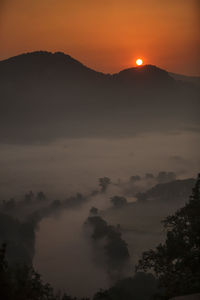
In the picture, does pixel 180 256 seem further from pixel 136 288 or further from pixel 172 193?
pixel 172 193

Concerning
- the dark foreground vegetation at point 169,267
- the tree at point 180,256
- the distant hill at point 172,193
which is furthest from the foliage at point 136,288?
the distant hill at point 172,193

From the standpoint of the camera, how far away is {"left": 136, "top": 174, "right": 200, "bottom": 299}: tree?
11.4 m

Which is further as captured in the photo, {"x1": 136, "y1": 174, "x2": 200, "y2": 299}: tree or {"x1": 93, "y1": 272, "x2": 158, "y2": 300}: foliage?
{"x1": 93, "y1": 272, "x2": 158, "y2": 300}: foliage

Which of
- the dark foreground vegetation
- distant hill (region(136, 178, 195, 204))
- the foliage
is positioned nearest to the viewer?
the dark foreground vegetation

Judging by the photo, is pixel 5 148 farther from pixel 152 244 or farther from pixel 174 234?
pixel 174 234

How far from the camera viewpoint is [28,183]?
92.4 meters

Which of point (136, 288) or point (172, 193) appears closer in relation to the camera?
point (136, 288)

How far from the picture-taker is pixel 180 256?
12781 mm

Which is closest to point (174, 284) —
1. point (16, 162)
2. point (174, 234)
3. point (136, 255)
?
point (174, 234)

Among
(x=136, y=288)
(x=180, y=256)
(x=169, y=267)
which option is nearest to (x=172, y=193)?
(x=136, y=288)

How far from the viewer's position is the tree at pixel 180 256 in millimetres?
11440

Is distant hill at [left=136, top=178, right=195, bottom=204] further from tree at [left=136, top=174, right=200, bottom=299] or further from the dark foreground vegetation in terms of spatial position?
tree at [left=136, top=174, right=200, bottom=299]

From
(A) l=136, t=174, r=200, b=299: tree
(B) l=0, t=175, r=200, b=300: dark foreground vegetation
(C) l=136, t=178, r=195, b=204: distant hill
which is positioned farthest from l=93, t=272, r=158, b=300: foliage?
(C) l=136, t=178, r=195, b=204: distant hill

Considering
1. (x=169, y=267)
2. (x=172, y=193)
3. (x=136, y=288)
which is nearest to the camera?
(x=169, y=267)
